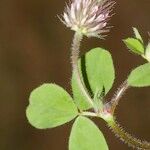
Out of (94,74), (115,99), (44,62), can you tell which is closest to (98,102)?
(115,99)

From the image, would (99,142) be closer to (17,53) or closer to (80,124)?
(80,124)

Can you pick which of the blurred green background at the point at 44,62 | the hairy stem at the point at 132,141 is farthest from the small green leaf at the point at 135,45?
the blurred green background at the point at 44,62

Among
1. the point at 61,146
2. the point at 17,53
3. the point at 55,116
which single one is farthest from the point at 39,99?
the point at 17,53

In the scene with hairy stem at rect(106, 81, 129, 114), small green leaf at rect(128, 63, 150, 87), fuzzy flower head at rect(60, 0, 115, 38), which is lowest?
hairy stem at rect(106, 81, 129, 114)

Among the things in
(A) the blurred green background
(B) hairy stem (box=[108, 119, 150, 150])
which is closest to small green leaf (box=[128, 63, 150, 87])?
(B) hairy stem (box=[108, 119, 150, 150])

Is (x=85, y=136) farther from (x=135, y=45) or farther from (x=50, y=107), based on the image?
(x=135, y=45)

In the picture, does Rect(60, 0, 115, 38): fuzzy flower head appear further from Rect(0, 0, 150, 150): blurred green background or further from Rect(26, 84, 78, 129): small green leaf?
Rect(0, 0, 150, 150): blurred green background
